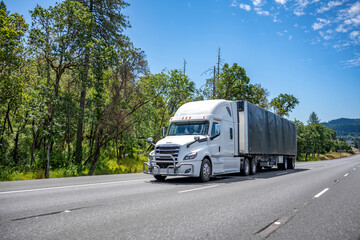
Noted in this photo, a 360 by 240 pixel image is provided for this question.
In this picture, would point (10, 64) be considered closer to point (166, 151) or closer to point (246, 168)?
point (166, 151)

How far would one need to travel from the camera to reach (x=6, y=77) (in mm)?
17703

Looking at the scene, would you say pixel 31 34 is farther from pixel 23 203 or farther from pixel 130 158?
pixel 130 158

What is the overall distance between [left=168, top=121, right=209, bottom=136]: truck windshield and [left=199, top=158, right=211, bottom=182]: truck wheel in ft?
4.33

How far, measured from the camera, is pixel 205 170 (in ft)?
39.8

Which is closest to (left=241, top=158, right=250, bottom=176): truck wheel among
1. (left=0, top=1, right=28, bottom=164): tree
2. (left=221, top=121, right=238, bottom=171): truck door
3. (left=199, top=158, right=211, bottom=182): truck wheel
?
(left=221, top=121, right=238, bottom=171): truck door

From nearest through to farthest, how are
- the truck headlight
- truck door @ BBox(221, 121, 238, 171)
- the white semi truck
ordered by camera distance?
the truck headlight, the white semi truck, truck door @ BBox(221, 121, 238, 171)

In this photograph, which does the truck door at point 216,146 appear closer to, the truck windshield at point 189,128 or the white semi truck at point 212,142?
the white semi truck at point 212,142

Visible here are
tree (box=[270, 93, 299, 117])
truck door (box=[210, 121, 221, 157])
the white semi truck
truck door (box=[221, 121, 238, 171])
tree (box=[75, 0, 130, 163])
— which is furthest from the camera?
tree (box=[270, 93, 299, 117])

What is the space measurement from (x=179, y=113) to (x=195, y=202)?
280 inches

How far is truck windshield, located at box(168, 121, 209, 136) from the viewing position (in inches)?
498

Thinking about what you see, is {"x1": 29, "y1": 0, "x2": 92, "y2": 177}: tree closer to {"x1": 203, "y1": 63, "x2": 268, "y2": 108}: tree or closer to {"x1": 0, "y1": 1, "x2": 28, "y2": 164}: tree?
{"x1": 0, "y1": 1, "x2": 28, "y2": 164}: tree

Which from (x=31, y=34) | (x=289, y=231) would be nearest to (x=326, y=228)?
(x=289, y=231)

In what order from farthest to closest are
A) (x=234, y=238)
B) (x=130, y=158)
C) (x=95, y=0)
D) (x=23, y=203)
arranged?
→ (x=130, y=158) < (x=95, y=0) < (x=23, y=203) < (x=234, y=238)

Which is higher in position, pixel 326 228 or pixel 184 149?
pixel 184 149
